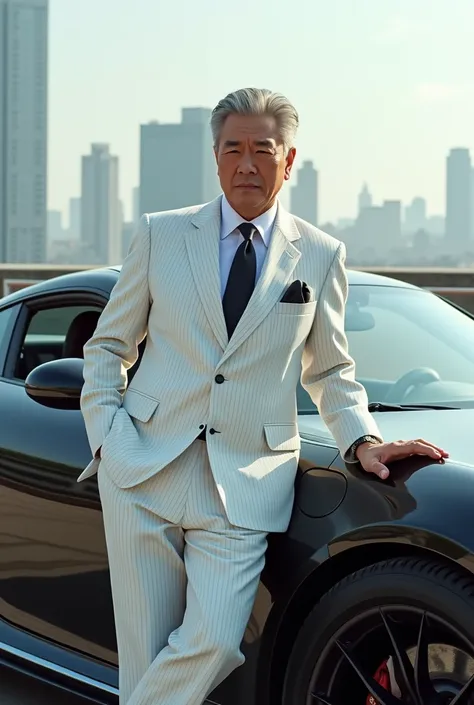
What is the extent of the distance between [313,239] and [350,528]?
0.75 m

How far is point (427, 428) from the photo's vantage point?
10.3ft

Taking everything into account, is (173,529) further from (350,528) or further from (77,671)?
(77,671)

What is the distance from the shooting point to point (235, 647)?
107 inches

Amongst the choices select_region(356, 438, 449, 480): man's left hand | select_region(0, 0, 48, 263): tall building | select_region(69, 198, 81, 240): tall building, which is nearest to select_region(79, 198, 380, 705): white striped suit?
select_region(356, 438, 449, 480): man's left hand

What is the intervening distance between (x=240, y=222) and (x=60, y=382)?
32.8 inches

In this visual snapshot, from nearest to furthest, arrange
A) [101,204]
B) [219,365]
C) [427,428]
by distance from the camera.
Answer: [219,365] < [427,428] < [101,204]

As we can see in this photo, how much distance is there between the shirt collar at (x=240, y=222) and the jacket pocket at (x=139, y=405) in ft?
1.43

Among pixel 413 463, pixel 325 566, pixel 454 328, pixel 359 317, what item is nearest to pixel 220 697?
pixel 325 566

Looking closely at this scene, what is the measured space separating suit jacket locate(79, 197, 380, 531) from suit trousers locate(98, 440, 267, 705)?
2.0 inches

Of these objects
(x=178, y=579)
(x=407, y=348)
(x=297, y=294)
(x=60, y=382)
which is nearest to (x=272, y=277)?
(x=297, y=294)

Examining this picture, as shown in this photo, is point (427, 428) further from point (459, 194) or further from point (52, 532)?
point (459, 194)

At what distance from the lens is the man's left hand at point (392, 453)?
2691 mm

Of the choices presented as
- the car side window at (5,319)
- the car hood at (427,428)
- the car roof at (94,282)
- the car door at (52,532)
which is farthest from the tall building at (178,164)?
the car hood at (427,428)

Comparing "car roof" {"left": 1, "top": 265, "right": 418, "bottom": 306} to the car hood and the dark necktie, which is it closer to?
the car hood
